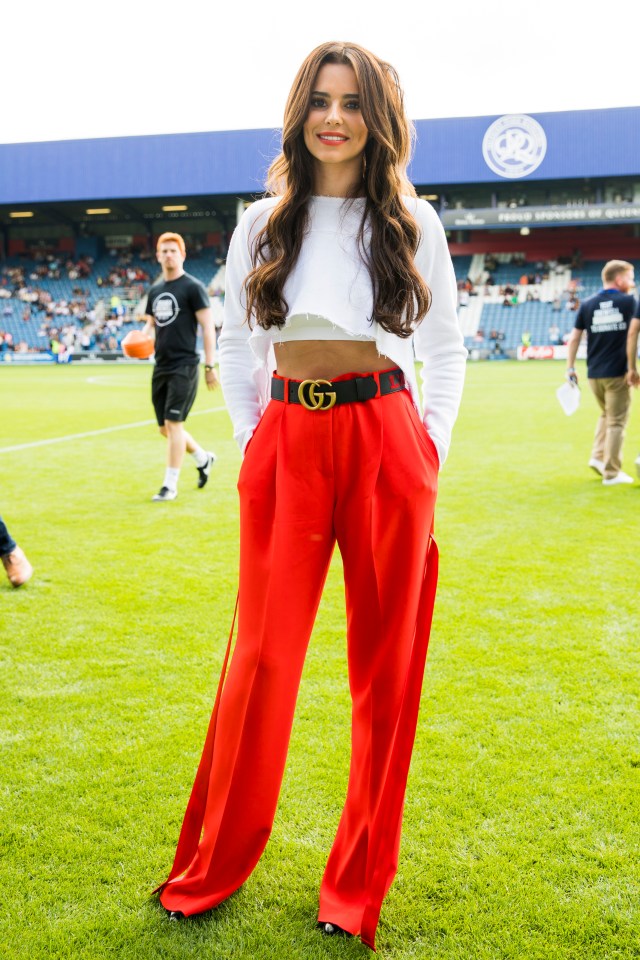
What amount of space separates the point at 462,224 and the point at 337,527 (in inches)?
1648

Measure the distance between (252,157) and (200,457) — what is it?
124 feet

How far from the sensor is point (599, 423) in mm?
8641

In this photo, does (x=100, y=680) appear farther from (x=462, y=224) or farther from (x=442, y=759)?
(x=462, y=224)

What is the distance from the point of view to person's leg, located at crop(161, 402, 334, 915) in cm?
204

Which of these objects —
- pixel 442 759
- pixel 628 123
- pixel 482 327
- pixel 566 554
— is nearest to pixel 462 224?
pixel 482 327

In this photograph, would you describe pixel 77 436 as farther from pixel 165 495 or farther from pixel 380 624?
pixel 380 624

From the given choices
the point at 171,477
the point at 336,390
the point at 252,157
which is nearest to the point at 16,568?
the point at 171,477

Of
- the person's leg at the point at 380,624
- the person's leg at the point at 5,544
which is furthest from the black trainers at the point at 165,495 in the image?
the person's leg at the point at 380,624

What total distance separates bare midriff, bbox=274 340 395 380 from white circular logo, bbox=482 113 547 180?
42271 mm

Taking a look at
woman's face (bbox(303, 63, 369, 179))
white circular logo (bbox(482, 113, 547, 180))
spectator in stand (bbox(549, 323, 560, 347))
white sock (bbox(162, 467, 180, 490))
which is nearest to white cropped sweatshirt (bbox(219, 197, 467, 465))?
woman's face (bbox(303, 63, 369, 179))

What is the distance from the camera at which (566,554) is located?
5.62 metres

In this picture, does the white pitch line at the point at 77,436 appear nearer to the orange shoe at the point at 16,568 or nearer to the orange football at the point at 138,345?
the orange football at the point at 138,345

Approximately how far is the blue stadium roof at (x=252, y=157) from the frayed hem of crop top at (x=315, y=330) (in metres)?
39.9

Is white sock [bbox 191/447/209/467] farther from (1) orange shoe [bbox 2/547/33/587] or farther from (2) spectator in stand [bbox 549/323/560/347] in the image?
(2) spectator in stand [bbox 549/323/560/347]
